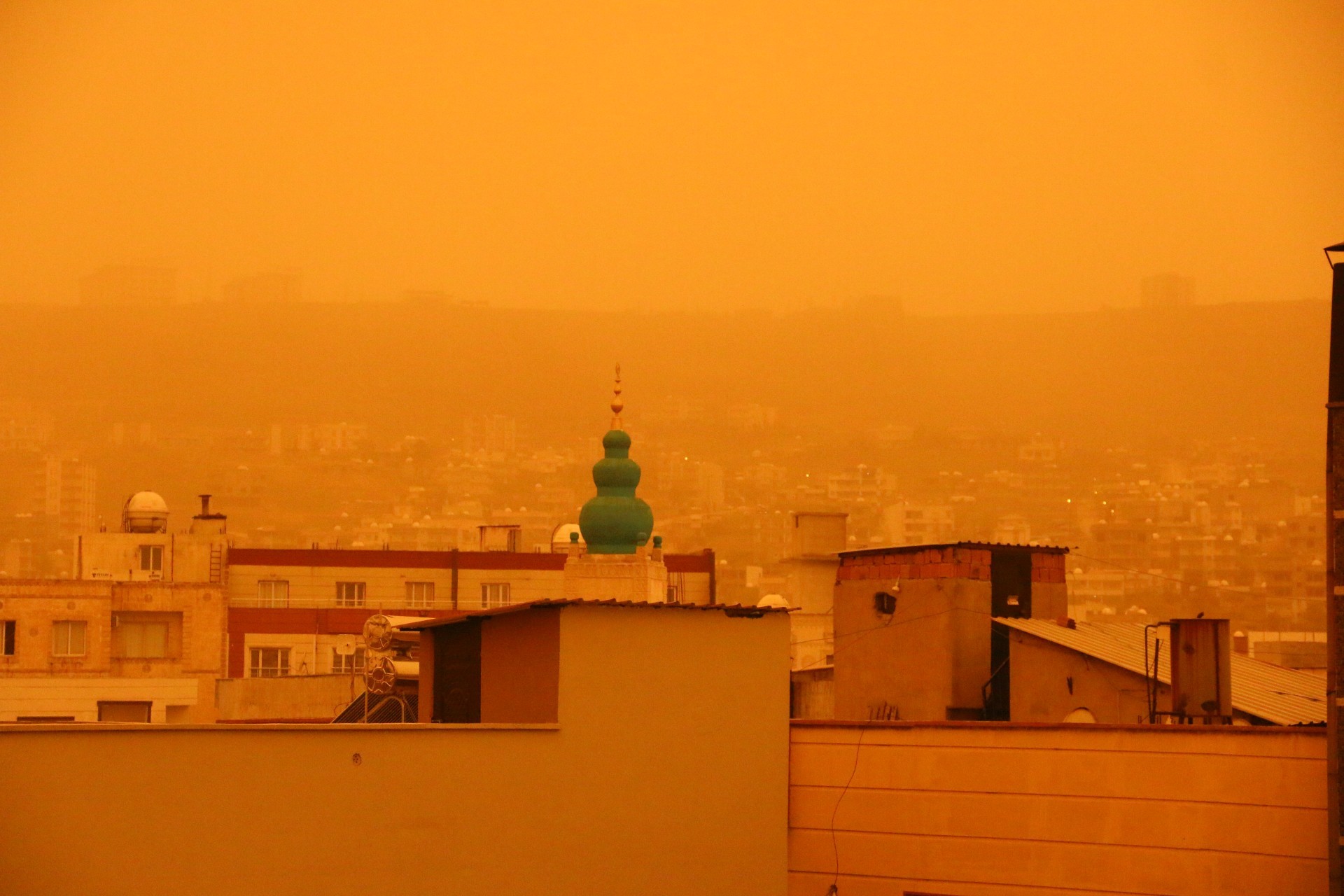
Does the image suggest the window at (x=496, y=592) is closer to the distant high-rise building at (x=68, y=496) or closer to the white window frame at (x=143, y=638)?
the white window frame at (x=143, y=638)

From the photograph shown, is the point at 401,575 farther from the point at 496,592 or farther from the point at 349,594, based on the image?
the point at 496,592

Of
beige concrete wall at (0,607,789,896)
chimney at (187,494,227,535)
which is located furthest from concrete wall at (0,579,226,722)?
beige concrete wall at (0,607,789,896)

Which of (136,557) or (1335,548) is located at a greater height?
(1335,548)

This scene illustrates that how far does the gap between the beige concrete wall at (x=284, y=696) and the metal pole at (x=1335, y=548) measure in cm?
3567

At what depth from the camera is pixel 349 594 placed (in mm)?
66812

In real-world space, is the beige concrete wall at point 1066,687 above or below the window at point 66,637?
above

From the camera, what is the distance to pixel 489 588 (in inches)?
2717

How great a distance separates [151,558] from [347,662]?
8.12 meters

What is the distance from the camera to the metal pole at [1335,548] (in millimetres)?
17453

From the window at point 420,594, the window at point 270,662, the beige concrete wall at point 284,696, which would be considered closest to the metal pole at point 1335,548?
the beige concrete wall at point 284,696

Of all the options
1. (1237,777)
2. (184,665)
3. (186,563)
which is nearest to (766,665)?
(1237,777)

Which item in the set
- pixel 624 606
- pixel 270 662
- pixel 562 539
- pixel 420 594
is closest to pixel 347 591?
pixel 420 594

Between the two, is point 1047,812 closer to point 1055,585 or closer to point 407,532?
point 1055,585

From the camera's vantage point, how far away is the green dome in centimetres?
5750
